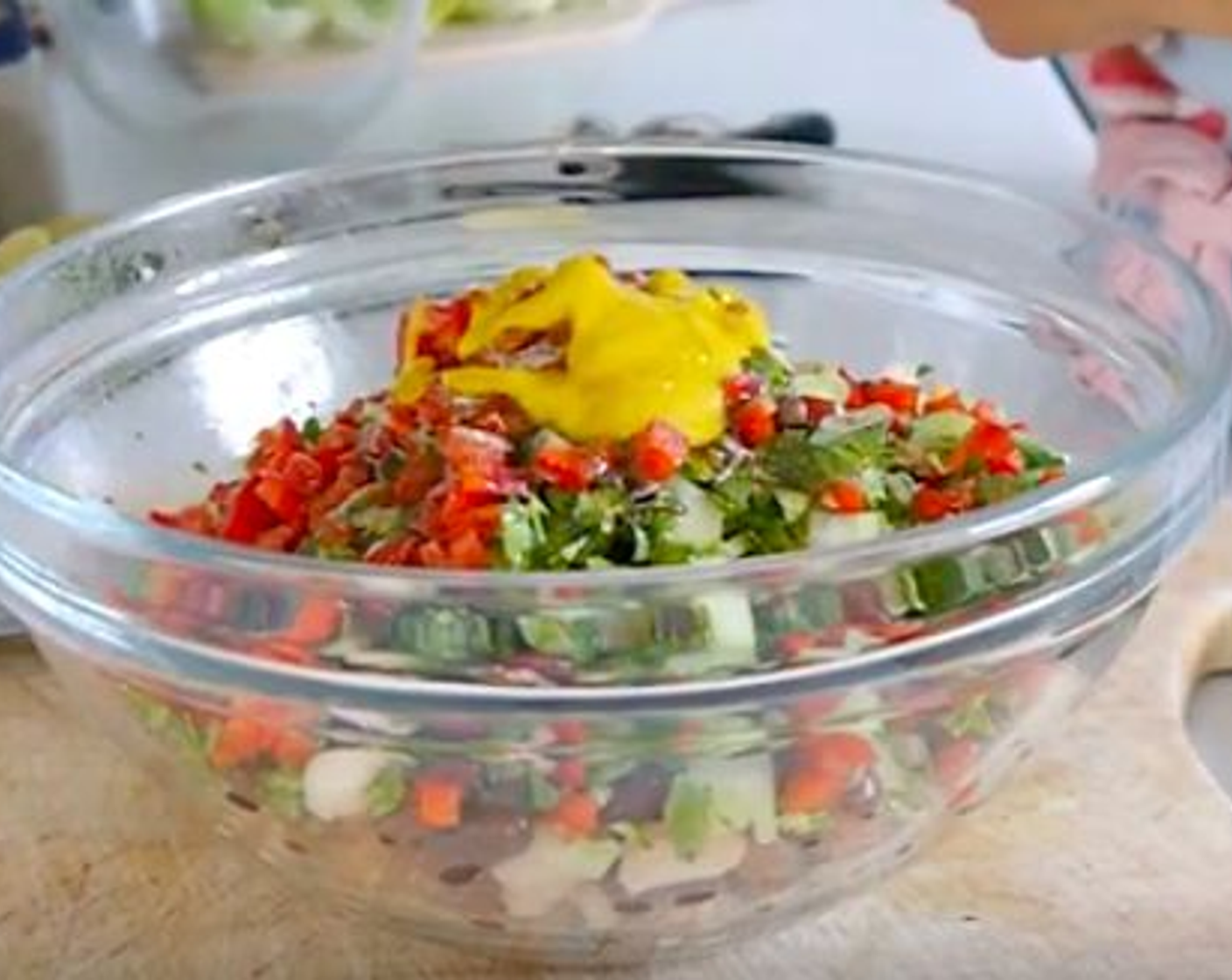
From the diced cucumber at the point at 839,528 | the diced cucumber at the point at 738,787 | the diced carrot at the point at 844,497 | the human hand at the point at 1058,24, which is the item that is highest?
the human hand at the point at 1058,24

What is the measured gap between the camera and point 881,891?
0.73 metres

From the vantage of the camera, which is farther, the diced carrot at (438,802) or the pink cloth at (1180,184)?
the pink cloth at (1180,184)

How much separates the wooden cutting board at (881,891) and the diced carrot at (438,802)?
0.07 metres

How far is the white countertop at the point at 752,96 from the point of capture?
129 centimetres

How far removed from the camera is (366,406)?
781mm

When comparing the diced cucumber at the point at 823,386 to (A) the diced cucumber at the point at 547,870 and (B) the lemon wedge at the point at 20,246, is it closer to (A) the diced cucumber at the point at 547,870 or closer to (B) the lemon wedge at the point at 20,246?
(A) the diced cucumber at the point at 547,870

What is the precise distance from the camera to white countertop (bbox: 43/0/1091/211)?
1.29m

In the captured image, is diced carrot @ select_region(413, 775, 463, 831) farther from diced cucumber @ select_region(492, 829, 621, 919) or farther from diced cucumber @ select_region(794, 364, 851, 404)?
diced cucumber @ select_region(794, 364, 851, 404)

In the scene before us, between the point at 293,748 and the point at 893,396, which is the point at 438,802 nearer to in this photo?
the point at 293,748

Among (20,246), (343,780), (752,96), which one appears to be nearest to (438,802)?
(343,780)

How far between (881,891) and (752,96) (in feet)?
2.32

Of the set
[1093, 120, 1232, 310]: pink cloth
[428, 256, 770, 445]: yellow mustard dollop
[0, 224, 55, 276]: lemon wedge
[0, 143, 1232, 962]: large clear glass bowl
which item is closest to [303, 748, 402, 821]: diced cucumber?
[0, 143, 1232, 962]: large clear glass bowl

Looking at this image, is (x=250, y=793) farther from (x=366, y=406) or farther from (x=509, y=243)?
(x=509, y=243)

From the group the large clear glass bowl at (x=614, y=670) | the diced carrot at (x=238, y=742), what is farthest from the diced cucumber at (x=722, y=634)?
the diced carrot at (x=238, y=742)
